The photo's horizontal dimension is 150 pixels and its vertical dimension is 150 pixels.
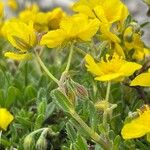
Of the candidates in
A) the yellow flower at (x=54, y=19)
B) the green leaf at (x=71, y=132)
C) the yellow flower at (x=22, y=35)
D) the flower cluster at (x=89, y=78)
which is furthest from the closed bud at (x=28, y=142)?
the yellow flower at (x=54, y=19)

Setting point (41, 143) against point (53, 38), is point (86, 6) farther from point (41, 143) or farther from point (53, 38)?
point (41, 143)

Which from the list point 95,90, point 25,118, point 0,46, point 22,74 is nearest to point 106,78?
point 95,90

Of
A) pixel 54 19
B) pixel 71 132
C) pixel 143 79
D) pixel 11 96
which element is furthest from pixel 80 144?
pixel 54 19

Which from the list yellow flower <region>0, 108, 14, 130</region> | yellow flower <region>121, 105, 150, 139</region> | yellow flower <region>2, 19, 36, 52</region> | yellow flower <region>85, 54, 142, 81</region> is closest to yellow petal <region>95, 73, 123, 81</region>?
yellow flower <region>85, 54, 142, 81</region>

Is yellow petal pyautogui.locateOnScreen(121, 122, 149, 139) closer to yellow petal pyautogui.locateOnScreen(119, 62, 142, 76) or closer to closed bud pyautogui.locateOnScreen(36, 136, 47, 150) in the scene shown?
yellow petal pyautogui.locateOnScreen(119, 62, 142, 76)

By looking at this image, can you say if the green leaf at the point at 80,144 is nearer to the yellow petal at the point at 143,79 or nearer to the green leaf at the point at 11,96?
the yellow petal at the point at 143,79

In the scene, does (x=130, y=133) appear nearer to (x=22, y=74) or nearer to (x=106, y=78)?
(x=106, y=78)
